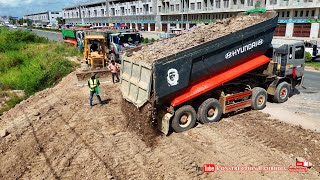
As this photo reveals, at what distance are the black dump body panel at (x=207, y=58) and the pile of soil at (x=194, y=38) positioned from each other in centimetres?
45

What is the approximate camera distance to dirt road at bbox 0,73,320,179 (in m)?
6.58

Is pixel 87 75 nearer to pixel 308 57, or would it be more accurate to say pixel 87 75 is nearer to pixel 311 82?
pixel 311 82

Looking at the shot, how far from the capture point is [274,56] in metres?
10.3

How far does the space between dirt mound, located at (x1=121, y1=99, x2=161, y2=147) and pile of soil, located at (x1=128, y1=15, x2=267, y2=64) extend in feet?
4.76

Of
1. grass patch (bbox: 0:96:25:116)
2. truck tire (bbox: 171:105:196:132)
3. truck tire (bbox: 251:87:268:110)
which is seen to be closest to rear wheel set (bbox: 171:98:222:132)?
truck tire (bbox: 171:105:196:132)

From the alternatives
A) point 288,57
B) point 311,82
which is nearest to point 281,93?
point 288,57

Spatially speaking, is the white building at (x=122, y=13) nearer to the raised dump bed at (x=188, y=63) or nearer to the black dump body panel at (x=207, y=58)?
the raised dump bed at (x=188, y=63)

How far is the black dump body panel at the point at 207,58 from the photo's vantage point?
7637mm

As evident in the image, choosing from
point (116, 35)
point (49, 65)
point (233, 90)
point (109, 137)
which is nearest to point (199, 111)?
point (233, 90)

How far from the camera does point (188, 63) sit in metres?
7.97

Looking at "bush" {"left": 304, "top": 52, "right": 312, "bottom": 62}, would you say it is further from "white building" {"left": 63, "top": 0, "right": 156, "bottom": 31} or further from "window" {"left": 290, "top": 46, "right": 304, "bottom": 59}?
"white building" {"left": 63, "top": 0, "right": 156, "bottom": 31}

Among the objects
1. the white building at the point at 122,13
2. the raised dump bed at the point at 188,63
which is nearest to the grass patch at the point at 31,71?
the raised dump bed at the point at 188,63

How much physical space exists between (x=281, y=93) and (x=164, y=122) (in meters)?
5.35

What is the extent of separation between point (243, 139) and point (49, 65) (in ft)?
55.8
